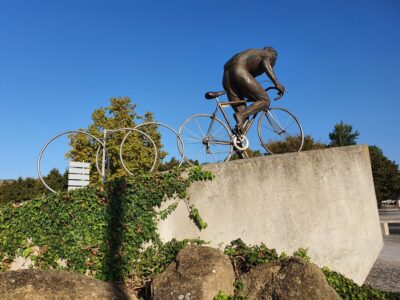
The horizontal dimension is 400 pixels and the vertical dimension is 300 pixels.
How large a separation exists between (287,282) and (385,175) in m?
37.8

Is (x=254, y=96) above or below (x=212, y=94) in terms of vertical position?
below

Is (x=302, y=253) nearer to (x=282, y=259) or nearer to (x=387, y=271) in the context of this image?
(x=282, y=259)

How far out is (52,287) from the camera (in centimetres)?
424

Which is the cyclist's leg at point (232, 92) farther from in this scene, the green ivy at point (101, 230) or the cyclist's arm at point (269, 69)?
the green ivy at point (101, 230)

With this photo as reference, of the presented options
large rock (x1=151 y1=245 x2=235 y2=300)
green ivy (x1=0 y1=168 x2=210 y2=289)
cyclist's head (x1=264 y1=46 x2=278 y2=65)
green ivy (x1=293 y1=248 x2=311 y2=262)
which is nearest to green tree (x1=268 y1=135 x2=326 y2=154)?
cyclist's head (x1=264 y1=46 x2=278 y2=65)

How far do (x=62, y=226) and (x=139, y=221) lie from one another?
51.9 inches

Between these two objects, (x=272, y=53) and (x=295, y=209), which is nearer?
(x=295, y=209)

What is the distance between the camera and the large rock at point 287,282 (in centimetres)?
429

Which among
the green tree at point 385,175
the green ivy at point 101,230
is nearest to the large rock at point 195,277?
the green ivy at point 101,230

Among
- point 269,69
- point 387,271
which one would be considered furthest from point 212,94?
point 387,271

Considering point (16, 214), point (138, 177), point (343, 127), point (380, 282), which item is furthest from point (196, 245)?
point (343, 127)

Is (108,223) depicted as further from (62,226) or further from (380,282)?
(380,282)

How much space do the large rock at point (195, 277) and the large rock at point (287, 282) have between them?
1.00 feet

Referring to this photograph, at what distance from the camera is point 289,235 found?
219 inches
